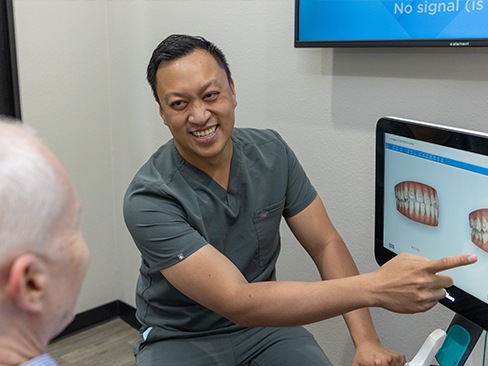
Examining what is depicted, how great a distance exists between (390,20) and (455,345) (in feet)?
2.86

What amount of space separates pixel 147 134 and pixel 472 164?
5.76 feet

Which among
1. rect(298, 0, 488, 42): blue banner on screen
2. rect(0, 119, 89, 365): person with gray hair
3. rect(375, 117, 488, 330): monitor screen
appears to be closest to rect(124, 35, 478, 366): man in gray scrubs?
rect(375, 117, 488, 330): monitor screen

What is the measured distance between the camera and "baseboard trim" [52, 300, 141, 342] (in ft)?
9.45

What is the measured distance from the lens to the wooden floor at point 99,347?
8.70 ft

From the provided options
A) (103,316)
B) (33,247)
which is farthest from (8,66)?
(33,247)

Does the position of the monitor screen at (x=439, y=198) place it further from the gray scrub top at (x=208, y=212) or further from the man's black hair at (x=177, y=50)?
the man's black hair at (x=177, y=50)

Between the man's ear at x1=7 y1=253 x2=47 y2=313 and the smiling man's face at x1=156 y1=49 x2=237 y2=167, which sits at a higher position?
the smiling man's face at x1=156 y1=49 x2=237 y2=167

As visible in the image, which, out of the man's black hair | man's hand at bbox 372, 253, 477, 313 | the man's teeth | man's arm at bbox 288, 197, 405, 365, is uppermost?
the man's black hair

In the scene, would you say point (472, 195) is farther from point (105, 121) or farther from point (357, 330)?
point (105, 121)

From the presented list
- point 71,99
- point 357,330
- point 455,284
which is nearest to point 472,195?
point 455,284

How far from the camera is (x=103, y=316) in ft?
9.78

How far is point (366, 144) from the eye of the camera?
1.88 m

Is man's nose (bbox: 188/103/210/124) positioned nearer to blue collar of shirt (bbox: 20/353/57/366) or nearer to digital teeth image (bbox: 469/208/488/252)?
digital teeth image (bbox: 469/208/488/252)

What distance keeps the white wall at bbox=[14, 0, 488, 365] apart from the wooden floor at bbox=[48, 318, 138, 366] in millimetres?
139
